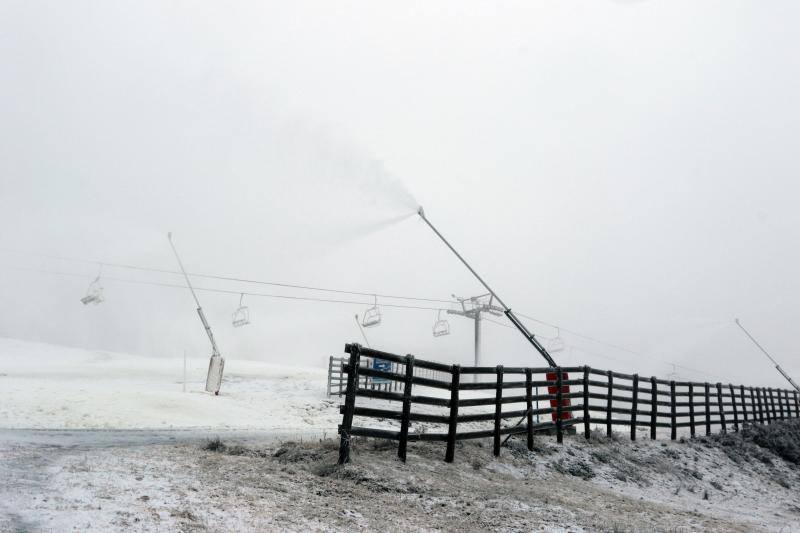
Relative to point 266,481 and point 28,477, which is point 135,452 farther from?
point 266,481

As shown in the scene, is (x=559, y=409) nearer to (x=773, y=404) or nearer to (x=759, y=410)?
(x=759, y=410)

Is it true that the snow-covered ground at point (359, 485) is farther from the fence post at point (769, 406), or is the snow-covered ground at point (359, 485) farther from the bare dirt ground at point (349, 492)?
the fence post at point (769, 406)

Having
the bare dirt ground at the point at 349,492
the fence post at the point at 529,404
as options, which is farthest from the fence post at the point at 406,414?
the fence post at the point at 529,404

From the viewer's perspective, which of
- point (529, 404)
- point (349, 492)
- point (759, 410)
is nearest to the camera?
point (349, 492)

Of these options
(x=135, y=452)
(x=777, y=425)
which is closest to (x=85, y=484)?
(x=135, y=452)

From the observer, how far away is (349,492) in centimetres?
588

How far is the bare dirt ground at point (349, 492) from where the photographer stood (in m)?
4.56

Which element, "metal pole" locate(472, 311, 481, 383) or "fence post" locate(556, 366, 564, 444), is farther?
"metal pole" locate(472, 311, 481, 383)

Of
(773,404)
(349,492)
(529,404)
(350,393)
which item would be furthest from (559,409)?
(773,404)

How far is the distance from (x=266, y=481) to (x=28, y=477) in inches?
98.8

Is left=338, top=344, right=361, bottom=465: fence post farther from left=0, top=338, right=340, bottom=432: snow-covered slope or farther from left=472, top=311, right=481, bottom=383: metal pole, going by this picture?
left=472, top=311, right=481, bottom=383: metal pole

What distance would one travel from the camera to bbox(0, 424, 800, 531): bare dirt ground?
15.0 ft

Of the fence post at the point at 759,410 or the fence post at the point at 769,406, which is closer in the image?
the fence post at the point at 759,410

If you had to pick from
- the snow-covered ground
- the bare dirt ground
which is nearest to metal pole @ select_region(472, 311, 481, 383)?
the snow-covered ground
